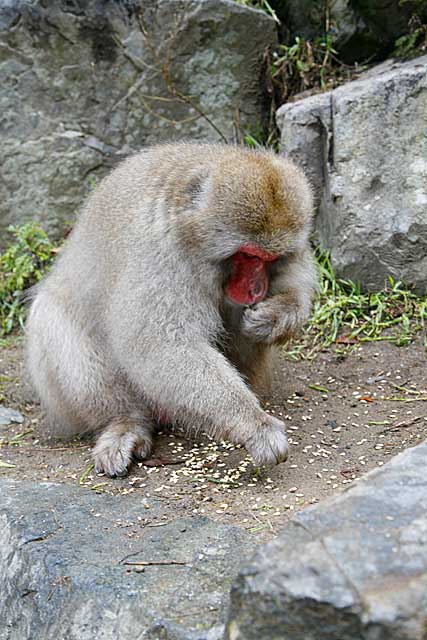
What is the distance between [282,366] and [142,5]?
3185 mm

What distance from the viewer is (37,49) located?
6.74 meters

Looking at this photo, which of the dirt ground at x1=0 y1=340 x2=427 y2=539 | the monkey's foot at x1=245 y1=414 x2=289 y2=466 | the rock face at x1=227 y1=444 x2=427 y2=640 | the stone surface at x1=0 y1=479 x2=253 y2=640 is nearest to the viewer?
the rock face at x1=227 y1=444 x2=427 y2=640

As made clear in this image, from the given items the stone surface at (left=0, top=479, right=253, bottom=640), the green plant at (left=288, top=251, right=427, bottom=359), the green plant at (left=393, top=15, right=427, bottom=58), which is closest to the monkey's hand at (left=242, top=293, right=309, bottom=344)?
the stone surface at (left=0, top=479, right=253, bottom=640)

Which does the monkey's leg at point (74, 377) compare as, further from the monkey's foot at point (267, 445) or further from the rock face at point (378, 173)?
the rock face at point (378, 173)

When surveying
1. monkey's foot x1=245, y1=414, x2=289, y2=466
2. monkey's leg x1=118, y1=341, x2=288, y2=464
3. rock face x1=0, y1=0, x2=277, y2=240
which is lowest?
monkey's foot x1=245, y1=414, x2=289, y2=466

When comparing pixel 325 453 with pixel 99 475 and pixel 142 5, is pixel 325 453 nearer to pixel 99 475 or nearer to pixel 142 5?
pixel 99 475

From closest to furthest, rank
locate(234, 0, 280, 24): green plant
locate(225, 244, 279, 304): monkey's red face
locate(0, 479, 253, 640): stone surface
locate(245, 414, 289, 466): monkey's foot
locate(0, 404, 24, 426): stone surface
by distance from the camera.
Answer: locate(0, 479, 253, 640): stone surface < locate(245, 414, 289, 466): monkey's foot < locate(225, 244, 279, 304): monkey's red face < locate(0, 404, 24, 426): stone surface < locate(234, 0, 280, 24): green plant

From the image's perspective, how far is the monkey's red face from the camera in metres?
3.99

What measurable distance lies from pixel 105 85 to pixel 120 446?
3654mm

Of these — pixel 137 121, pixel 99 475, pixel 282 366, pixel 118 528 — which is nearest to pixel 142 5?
pixel 137 121

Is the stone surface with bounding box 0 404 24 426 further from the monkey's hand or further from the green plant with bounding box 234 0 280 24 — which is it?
the green plant with bounding box 234 0 280 24

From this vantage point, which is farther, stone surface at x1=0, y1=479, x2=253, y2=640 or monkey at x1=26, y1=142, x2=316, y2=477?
monkey at x1=26, y1=142, x2=316, y2=477

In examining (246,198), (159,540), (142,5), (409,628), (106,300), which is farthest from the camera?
(142,5)

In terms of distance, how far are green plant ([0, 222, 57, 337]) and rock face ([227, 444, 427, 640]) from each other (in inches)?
178
